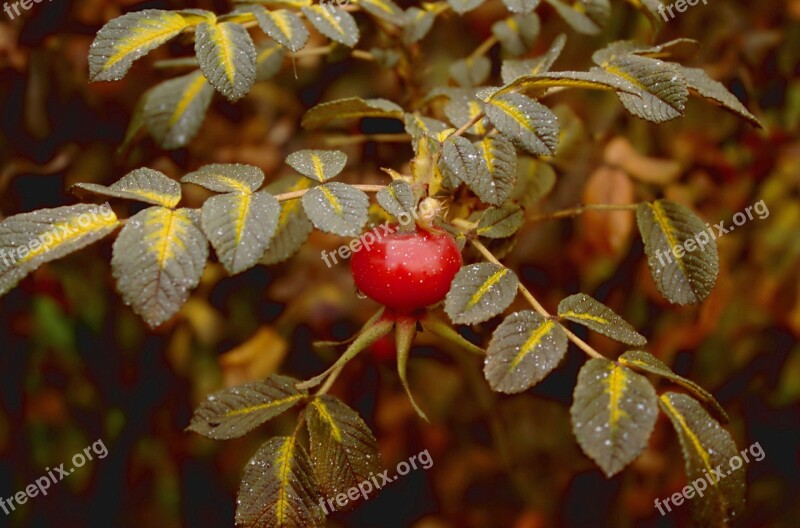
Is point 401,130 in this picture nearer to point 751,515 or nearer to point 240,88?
point 240,88

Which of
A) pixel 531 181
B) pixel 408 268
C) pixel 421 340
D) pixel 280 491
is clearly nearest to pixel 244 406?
pixel 280 491

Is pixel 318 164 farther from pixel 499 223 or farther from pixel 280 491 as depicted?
pixel 280 491

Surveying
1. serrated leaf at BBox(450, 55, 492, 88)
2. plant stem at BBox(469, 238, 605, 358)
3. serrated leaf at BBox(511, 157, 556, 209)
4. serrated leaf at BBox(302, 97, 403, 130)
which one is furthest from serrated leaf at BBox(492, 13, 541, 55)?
plant stem at BBox(469, 238, 605, 358)

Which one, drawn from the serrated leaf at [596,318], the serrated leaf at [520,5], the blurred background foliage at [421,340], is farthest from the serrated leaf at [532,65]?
the blurred background foliage at [421,340]

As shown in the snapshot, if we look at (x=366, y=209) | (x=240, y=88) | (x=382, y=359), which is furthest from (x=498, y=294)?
(x=382, y=359)

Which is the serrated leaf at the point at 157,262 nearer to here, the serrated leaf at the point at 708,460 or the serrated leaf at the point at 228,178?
the serrated leaf at the point at 228,178

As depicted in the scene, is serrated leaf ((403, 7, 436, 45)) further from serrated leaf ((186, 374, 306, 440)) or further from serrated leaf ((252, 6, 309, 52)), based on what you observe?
serrated leaf ((186, 374, 306, 440))
